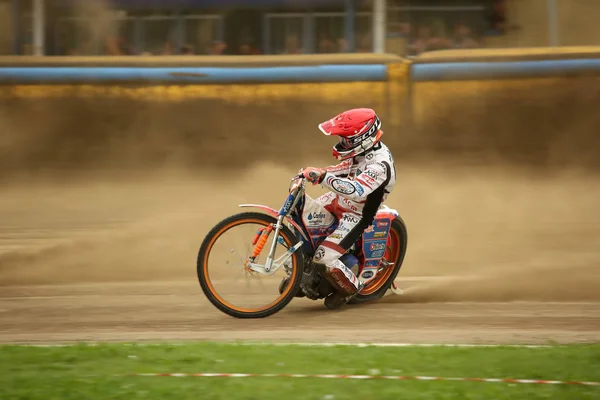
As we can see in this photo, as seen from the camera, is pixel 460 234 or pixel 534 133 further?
pixel 534 133

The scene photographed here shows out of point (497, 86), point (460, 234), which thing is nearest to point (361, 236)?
point (460, 234)

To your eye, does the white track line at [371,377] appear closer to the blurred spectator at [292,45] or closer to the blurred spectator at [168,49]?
the blurred spectator at [292,45]

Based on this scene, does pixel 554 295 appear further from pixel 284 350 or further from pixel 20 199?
pixel 20 199

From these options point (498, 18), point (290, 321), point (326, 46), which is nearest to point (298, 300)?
point (290, 321)

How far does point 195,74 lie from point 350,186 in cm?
793

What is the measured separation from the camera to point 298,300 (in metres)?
9.73

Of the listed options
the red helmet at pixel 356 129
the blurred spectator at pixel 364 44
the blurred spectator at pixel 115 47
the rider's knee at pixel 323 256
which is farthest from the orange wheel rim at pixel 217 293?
the blurred spectator at pixel 115 47

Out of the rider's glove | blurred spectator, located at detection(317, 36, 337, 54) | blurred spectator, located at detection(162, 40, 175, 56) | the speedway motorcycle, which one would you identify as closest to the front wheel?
the speedway motorcycle

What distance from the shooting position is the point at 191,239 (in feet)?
42.2

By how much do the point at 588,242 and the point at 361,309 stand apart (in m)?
4.53

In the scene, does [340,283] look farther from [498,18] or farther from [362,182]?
[498,18]

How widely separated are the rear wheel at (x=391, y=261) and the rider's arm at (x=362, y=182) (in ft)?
2.78

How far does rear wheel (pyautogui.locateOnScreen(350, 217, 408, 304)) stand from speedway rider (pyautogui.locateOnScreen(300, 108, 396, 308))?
444 millimetres

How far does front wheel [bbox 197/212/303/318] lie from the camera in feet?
27.8
